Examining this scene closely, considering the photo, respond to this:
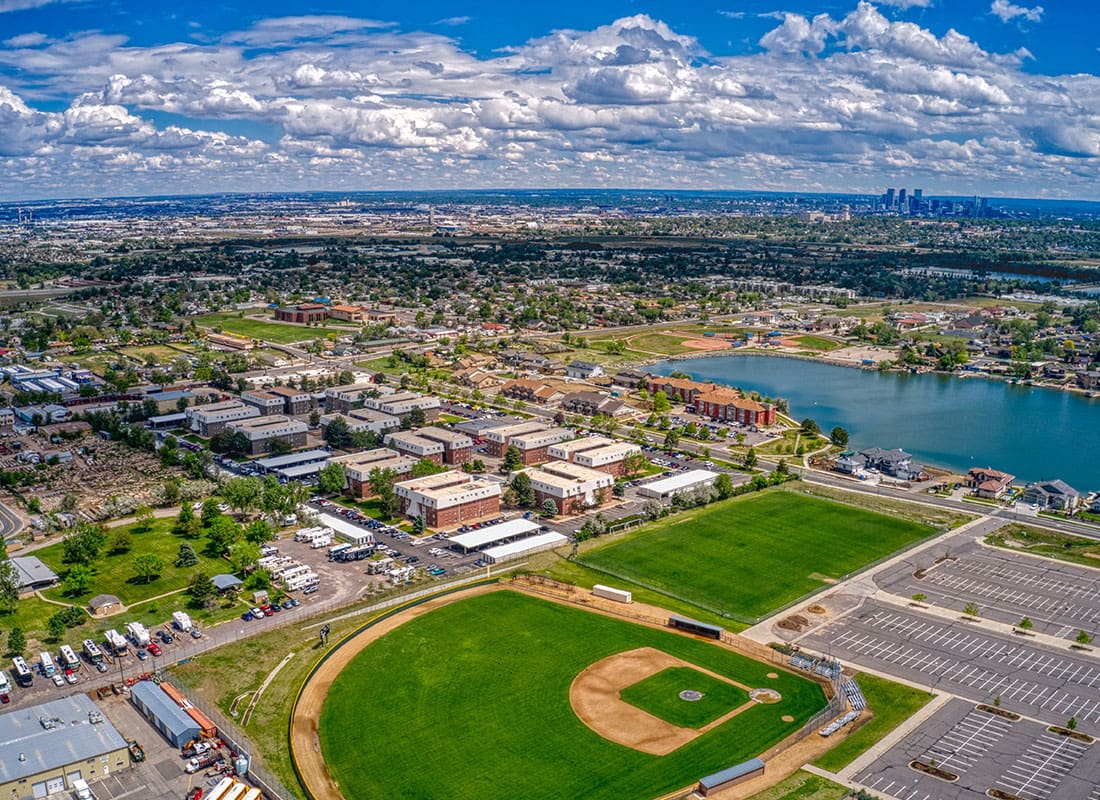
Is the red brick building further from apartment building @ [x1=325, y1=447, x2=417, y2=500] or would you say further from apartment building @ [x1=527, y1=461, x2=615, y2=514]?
apartment building @ [x1=527, y1=461, x2=615, y2=514]

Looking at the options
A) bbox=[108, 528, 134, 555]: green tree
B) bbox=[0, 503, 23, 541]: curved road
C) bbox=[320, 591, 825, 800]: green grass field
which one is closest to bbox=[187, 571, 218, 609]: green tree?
bbox=[108, 528, 134, 555]: green tree

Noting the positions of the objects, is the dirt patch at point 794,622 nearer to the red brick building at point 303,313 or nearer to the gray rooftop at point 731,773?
the gray rooftop at point 731,773

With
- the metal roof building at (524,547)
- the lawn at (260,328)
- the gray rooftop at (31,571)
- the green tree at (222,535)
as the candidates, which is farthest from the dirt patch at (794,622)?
the lawn at (260,328)

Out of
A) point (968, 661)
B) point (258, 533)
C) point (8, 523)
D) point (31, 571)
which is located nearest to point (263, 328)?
point (8, 523)

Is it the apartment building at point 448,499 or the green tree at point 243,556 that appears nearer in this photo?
the green tree at point 243,556

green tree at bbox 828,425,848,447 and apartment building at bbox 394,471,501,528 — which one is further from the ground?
green tree at bbox 828,425,848,447

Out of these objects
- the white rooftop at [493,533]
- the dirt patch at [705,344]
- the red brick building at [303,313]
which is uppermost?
the red brick building at [303,313]
